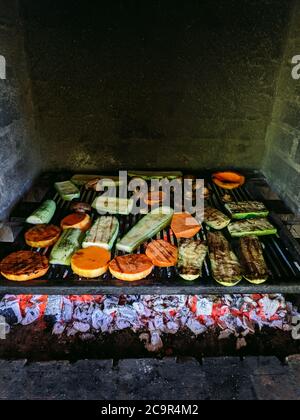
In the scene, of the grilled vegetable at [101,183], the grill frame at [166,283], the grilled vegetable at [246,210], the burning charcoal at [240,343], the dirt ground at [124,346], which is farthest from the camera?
the grilled vegetable at [101,183]

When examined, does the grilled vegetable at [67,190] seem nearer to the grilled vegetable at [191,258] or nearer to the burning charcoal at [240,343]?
the grilled vegetable at [191,258]

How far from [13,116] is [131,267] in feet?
7.85

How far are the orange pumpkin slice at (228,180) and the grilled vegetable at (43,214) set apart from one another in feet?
7.07

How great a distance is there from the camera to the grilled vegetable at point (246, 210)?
3410 millimetres

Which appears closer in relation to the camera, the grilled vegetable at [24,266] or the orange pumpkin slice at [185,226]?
the grilled vegetable at [24,266]

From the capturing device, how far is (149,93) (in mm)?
4133

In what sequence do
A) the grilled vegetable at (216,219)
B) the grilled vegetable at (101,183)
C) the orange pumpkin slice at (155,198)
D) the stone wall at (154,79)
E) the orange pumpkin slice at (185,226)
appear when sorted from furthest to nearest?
the grilled vegetable at (101,183) → the stone wall at (154,79) → the orange pumpkin slice at (155,198) → the grilled vegetable at (216,219) → the orange pumpkin slice at (185,226)

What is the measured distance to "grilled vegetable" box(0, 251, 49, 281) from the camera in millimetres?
2531

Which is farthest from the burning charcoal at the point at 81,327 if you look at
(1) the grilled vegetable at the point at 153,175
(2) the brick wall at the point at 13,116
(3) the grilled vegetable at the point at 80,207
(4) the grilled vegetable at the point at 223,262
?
(1) the grilled vegetable at the point at 153,175

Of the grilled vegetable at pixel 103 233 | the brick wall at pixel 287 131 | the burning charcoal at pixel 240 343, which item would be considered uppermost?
the brick wall at pixel 287 131

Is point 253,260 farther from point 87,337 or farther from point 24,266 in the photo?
point 24,266
